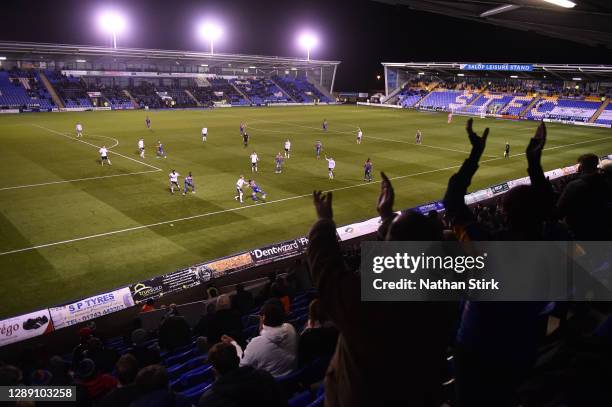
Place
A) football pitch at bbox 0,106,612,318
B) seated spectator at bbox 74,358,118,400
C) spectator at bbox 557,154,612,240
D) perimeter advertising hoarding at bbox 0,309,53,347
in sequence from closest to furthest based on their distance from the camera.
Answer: spectator at bbox 557,154,612,240, seated spectator at bbox 74,358,118,400, perimeter advertising hoarding at bbox 0,309,53,347, football pitch at bbox 0,106,612,318

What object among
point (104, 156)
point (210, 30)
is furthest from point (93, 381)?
point (210, 30)

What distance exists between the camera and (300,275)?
12883mm

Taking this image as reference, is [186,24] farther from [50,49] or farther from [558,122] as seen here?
[558,122]

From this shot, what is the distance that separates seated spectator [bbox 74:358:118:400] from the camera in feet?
20.2

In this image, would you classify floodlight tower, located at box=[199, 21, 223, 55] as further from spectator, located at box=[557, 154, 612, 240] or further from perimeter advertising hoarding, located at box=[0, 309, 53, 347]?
spectator, located at box=[557, 154, 612, 240]

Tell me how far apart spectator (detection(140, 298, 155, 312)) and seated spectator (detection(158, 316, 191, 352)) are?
3.94 meters

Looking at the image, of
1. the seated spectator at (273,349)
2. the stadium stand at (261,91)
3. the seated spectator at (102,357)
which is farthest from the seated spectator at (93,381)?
the stadium stand at (261,91)

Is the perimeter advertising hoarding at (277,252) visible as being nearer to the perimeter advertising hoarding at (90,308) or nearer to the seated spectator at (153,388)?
the perimeter advertising hoarding at (90,308)

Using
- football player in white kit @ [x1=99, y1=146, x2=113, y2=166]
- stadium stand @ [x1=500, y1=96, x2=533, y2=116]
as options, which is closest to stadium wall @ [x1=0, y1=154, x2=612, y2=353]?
football player in white kit @ [x1=99, y1=146, x2=113, y2=166]

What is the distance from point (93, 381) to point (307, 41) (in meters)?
104

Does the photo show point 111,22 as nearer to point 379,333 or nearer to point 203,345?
point 203,345

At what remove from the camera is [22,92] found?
227 ft

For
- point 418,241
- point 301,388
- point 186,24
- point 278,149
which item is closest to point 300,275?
point 301,388

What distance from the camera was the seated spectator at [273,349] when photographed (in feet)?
17.5
